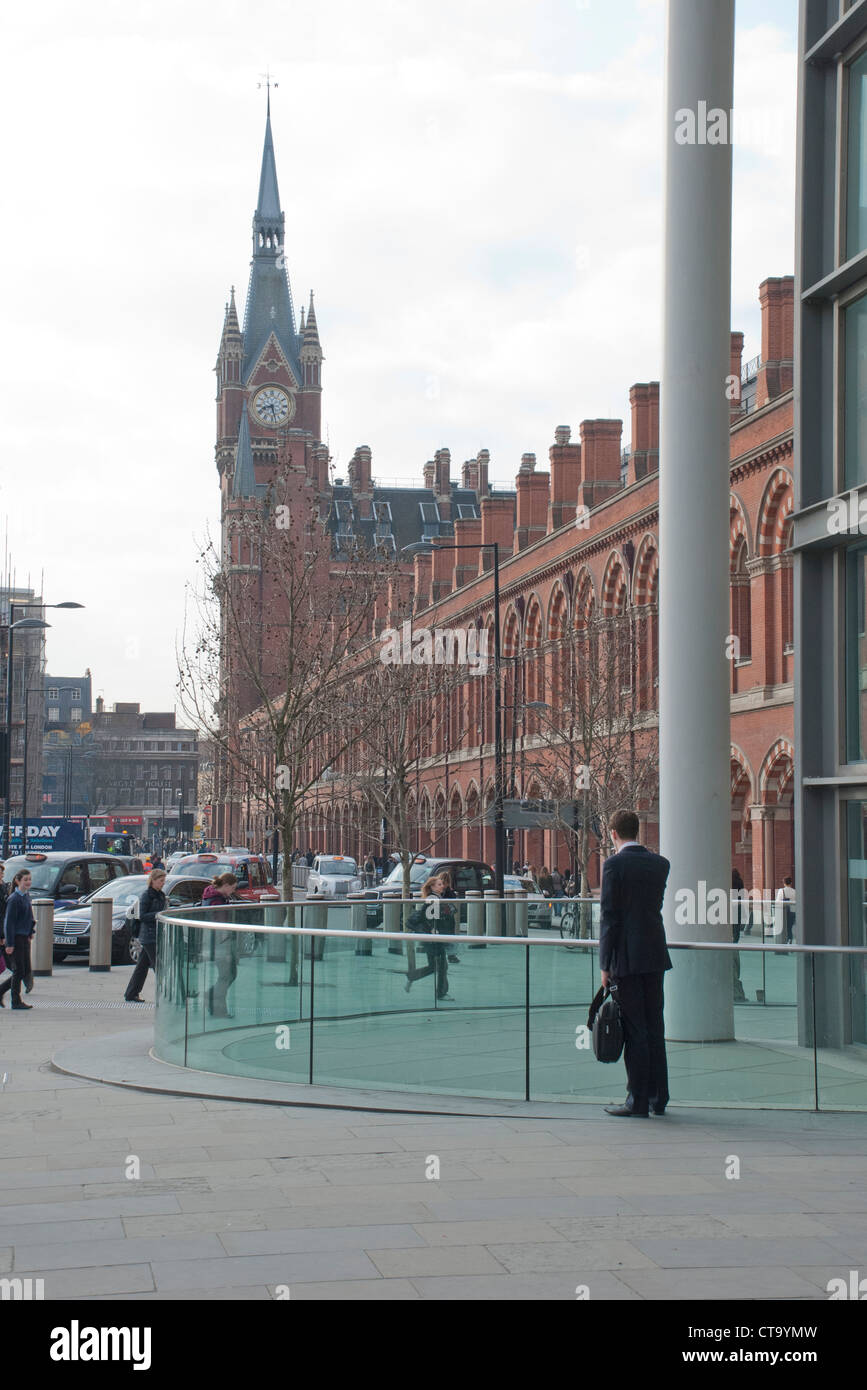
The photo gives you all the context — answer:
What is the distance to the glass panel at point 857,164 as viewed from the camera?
13.0 m

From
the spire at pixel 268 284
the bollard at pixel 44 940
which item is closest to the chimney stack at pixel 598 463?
the bollard at pixel 44 940

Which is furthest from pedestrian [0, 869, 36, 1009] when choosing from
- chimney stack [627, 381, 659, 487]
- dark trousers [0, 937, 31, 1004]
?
chimney stack [627, 381, 659, 487]

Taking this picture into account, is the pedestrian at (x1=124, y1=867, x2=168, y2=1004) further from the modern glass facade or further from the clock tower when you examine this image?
the clock tower

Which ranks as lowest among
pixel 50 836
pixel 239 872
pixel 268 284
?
pixel 239 872

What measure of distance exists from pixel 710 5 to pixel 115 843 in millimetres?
70468

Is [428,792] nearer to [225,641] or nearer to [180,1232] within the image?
[225,641]

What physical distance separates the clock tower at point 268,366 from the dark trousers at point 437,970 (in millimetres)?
114790

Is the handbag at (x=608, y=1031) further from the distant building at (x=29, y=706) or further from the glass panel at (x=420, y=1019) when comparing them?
the distant building at (x=29, y=706)

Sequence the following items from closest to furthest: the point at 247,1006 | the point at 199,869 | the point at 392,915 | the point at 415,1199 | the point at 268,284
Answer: the point at 415,1199
the point at 247,1006
the point at 392,915
the point at 199,869
the point at 268,284

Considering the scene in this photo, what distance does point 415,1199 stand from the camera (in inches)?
293

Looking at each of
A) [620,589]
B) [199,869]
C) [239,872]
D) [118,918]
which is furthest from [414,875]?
[620,589]

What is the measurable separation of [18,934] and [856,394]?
1195 centimetres

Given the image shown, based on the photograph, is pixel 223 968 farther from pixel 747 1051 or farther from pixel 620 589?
pixel 620 589

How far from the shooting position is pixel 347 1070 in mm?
11352
